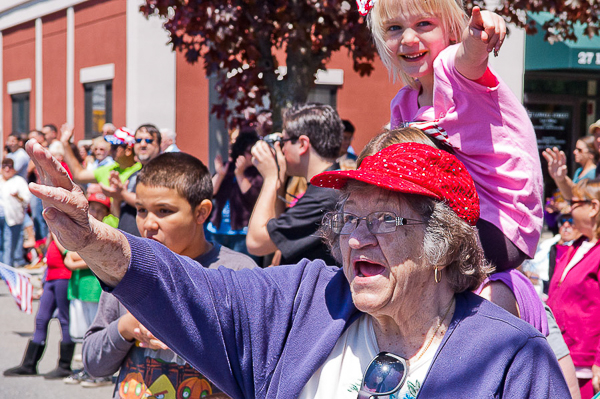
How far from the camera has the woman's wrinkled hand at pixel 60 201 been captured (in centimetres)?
144

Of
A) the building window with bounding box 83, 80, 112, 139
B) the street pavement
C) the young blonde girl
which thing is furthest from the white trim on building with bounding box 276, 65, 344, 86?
the young blonde girl

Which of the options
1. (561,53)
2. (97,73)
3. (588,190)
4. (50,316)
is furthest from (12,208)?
(561,53)

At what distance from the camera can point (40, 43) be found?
16.6 m

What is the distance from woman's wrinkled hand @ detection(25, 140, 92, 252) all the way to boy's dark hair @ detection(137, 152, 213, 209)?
128cm

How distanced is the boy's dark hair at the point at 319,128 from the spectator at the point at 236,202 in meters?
1.96

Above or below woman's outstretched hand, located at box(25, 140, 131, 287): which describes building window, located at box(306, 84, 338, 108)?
above

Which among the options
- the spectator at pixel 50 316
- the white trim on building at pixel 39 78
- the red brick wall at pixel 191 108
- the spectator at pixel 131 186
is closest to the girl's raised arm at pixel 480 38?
the spectator at pixel 131 186

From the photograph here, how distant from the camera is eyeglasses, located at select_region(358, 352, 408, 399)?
180 cm

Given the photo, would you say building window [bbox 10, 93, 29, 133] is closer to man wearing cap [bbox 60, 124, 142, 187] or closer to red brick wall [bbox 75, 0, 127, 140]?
red brick wall [bbox 75, 0, 127, 140]

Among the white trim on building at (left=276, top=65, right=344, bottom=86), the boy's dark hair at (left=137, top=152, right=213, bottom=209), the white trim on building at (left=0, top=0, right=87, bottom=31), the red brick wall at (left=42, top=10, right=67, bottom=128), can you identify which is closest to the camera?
the boy's dark hair at (left=137, top=152, right=213, bottom=209)

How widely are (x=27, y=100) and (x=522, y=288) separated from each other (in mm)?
17395

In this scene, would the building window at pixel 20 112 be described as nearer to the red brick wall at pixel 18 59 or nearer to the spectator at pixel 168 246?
the red brick wall at pixel 18 59

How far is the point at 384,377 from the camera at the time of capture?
1.82m

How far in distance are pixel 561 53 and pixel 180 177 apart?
1134 cm
